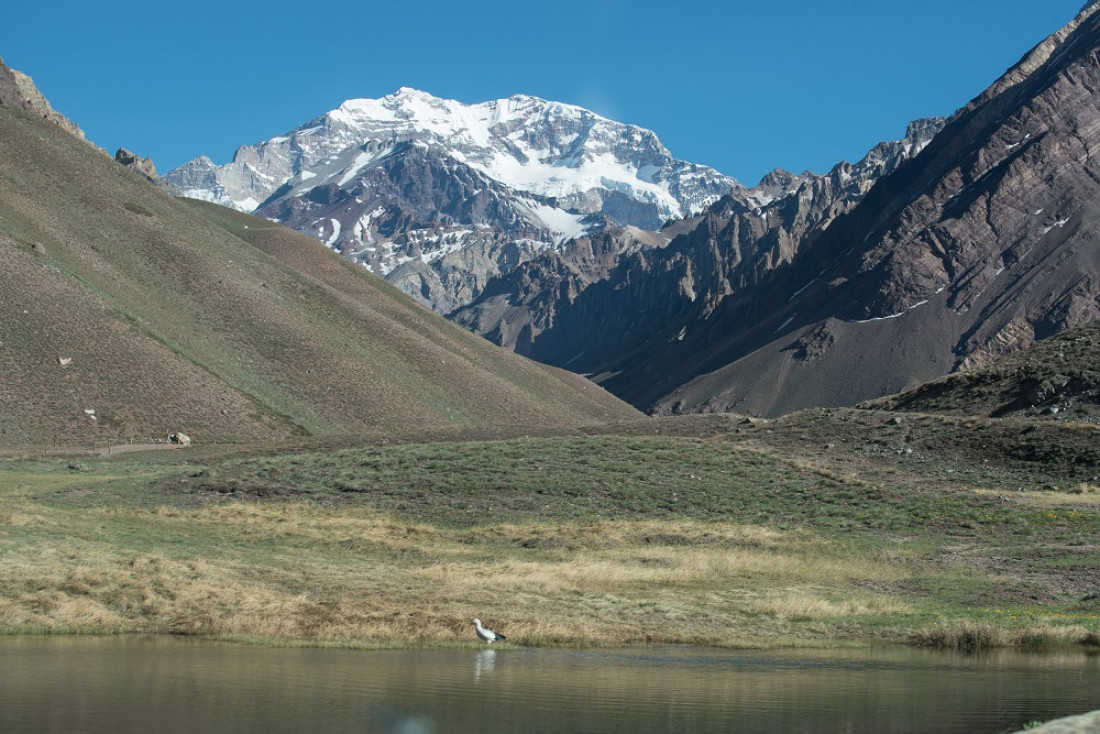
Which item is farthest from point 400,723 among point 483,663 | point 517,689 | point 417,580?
point 417,580

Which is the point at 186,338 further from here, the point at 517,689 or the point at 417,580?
the point at 517,689

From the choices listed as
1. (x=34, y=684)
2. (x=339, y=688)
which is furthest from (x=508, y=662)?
(x=34, y=684)

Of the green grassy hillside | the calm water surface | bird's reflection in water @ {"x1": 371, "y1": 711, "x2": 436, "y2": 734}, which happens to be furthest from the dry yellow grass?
the green grassy hillside

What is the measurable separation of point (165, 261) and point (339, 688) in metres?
126

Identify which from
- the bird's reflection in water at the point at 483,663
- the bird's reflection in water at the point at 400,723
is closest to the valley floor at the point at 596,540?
the bird's reflection in water at the point at 483,663

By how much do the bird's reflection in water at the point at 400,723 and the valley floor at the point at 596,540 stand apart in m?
7.67

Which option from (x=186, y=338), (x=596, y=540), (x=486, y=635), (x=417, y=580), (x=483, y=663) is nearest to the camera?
(x=483, y=663)

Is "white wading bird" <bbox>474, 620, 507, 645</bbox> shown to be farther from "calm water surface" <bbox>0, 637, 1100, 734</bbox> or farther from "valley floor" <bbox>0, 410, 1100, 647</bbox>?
"valley floor" <bbox>0, 410, 1100, 647</bbox>

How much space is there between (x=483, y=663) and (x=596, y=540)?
19.7 metres

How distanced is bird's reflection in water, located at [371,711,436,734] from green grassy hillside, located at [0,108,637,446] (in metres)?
79.3

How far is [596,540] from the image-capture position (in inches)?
1683

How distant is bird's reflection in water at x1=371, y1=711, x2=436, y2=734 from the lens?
56.2 feet

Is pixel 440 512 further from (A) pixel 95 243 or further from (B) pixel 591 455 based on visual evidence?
(A) pixel 95 243

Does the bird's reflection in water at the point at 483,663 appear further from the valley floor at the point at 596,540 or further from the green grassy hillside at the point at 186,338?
the green grassy hillside at the point at 186,338
